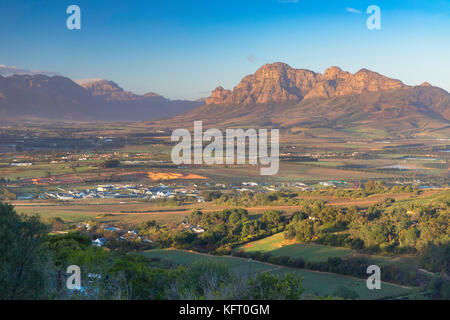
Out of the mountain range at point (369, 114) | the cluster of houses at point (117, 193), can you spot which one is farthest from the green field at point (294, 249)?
the mountain range at point (369, 114)

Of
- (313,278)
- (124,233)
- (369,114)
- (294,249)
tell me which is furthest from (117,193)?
(369,114)

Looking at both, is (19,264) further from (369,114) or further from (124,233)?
(369,114)

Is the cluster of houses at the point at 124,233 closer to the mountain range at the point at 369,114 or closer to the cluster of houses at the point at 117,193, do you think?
the cluster of houses at the point at 117,193

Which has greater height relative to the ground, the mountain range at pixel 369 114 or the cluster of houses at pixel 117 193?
the mountain range at pixel 369 114

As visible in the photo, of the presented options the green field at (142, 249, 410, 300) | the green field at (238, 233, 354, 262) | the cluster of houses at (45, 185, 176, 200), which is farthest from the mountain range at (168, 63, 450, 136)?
the green field at (142, 249, 410, 300)

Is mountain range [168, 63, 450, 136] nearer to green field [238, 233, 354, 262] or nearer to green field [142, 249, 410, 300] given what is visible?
green field [238, 233, 354, 262]
